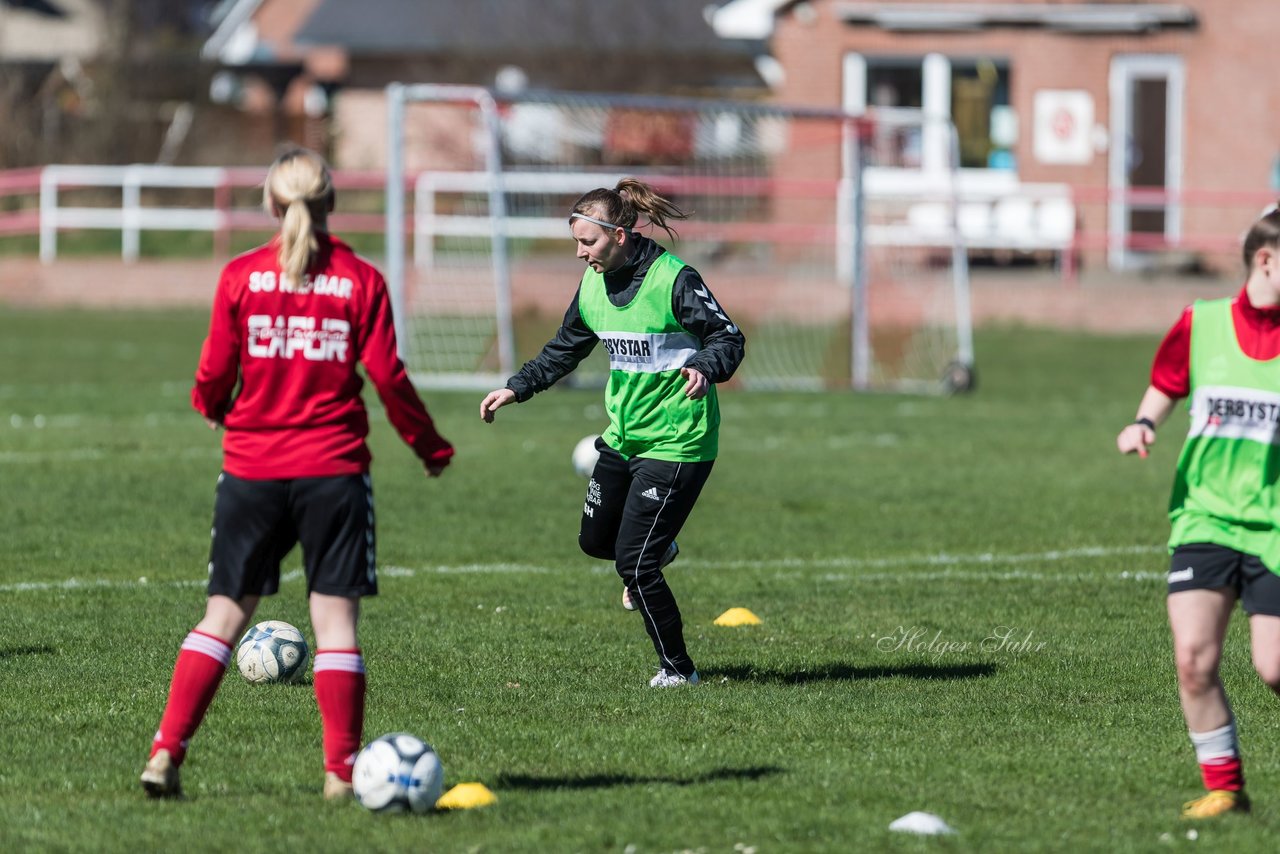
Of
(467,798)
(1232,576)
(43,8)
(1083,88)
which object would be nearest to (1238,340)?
(1232,576)

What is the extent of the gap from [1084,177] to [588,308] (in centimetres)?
2557

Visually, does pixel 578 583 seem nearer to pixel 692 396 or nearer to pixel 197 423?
pixel 692 396

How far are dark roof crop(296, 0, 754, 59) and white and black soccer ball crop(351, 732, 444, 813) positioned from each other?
110 feet

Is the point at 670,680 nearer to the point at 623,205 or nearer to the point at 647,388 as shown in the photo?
the point at 647,388

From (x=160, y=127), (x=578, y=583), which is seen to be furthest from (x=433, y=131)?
(x=578, y=583)

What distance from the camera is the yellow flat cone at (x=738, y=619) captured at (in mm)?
8484

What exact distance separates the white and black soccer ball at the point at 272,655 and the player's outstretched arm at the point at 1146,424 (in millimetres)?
3193

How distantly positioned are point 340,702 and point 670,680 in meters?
1.97

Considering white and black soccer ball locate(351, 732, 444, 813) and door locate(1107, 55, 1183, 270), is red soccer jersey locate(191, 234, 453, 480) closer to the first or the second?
white and black soccer ball locate(351, 732, 444, 813)

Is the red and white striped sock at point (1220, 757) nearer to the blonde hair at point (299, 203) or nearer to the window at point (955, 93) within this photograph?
the blonde hair at point (299, 203)

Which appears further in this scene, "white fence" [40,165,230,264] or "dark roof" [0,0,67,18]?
"dark roof" [0,0,67,18]

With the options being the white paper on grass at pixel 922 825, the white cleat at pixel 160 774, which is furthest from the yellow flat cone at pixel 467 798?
the white paper on grass at pixel 922 825

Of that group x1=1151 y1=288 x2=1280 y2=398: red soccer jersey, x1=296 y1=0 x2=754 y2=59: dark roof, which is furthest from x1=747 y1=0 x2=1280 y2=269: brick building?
x1=1151 y1=288 x2=1280 y2=398: red soccer jersey

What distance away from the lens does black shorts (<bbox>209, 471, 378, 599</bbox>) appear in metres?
5.39
